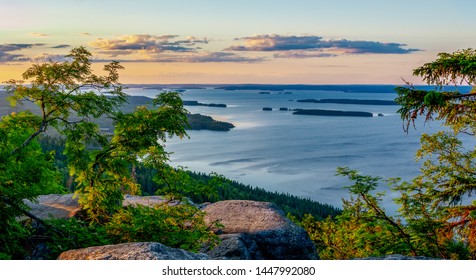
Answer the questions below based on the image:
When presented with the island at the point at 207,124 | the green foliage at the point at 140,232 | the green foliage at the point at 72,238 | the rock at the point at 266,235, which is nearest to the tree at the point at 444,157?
the rock at the point at 266,235

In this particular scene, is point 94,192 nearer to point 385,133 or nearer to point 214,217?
point 214,217

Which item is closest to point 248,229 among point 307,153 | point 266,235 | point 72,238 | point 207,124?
point 266,235

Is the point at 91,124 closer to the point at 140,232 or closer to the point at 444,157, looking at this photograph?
the point at 140,232

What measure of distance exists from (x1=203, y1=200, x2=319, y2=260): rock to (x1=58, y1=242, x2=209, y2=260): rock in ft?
21.0

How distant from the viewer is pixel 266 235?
16.3 metres

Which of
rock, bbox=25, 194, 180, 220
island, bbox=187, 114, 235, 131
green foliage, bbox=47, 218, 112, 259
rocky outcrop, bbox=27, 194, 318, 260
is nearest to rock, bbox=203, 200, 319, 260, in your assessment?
rocky outcrop, bbox=27, 194, 318, 260

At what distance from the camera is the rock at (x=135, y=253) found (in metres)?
7.82

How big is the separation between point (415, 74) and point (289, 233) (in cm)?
670

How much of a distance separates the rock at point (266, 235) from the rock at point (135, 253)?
6.41 meters

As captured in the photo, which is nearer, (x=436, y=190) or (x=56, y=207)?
(x=436, y=190)

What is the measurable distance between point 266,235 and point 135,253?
8927 mm

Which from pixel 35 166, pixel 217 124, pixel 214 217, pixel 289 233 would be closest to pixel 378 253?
pixel 289 233

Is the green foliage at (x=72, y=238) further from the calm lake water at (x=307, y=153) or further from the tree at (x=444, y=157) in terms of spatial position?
the calm lake water at (x=307, y=153)

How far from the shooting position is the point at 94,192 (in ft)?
43.8
